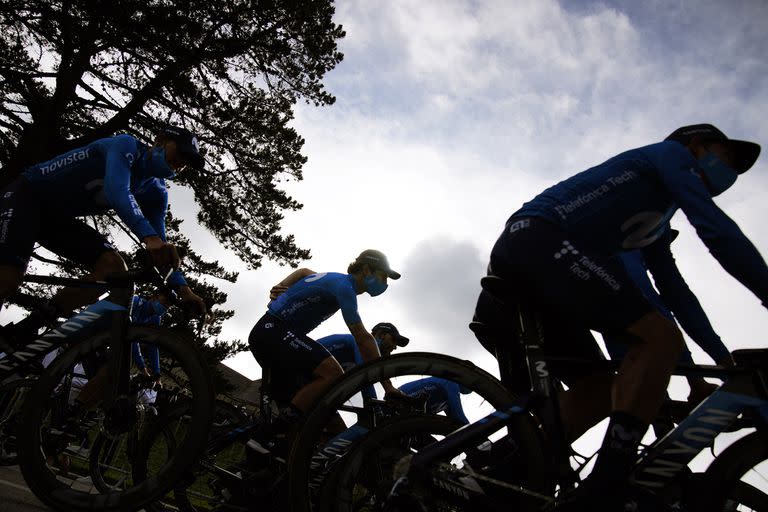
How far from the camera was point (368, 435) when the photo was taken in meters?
2.02

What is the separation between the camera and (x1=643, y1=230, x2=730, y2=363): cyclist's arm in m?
2.72

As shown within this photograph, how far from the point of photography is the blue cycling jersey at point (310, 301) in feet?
14.3

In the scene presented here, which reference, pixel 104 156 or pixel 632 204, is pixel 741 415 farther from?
pixel 104 156

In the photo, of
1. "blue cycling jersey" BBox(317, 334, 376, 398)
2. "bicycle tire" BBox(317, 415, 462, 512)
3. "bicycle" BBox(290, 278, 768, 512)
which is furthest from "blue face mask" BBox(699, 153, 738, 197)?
"blue cycling jersey" BBox(317, 334, 376, 398)

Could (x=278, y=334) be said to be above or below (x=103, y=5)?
below

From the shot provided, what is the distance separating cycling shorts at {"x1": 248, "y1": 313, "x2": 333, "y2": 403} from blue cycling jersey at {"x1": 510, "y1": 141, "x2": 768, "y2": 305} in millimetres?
2410

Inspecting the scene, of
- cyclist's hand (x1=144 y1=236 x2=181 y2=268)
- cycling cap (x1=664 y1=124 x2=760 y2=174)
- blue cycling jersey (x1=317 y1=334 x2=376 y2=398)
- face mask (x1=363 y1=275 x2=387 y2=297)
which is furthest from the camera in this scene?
blue cycling jersey (x1=317 y1=334 x2=376 y2=398)

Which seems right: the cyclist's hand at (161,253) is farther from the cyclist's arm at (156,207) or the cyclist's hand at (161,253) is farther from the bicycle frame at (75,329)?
the cyclist's arm at (156,207)

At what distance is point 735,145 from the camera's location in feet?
7.41

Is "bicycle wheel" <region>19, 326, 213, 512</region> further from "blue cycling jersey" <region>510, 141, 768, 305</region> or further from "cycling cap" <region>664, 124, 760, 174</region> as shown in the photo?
"cycling cap" <region>664, 124, 760, 174</region>

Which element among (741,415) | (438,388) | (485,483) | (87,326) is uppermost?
(438,388)

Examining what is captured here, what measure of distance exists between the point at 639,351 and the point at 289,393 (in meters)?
3.05

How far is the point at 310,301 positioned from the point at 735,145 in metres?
3.28

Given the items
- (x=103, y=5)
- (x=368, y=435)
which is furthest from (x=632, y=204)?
(x=103, y=5)
